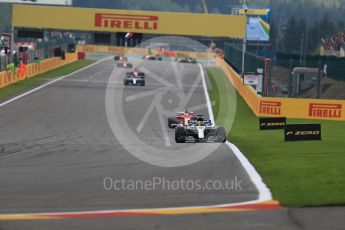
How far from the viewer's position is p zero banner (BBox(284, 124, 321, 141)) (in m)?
22.6

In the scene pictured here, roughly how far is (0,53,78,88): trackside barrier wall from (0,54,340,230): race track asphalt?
15811 millimetres

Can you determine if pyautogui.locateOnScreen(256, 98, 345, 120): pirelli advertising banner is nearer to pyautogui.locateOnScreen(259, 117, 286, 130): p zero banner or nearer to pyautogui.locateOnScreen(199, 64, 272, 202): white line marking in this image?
pyautogui.locateOnScreen(259, 117, 286, 130): p zero banner

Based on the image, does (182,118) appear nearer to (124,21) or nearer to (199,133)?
(199,133)

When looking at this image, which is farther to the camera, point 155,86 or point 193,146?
point 155,86

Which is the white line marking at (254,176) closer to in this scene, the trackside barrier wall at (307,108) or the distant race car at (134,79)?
the trackside barrier wall at (307,108)

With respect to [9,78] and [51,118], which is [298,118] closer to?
[51,118]

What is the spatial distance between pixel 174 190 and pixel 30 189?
2.41 m

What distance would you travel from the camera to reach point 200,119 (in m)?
22.7

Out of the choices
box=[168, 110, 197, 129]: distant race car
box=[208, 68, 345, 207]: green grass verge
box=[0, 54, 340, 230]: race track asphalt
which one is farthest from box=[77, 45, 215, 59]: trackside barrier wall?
box=[208, 68, 345, 207]: green grass verge

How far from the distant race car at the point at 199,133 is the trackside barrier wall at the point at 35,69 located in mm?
26501

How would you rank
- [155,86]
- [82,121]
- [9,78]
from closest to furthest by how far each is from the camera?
[82,121]
[9,78]
[155,86]

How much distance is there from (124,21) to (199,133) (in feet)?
130

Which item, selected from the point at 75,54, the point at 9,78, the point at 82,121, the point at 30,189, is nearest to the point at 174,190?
the point at 30,189

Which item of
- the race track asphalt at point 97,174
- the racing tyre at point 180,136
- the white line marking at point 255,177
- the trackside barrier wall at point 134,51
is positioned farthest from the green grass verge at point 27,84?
the trackside barrier wall at point 134,51
